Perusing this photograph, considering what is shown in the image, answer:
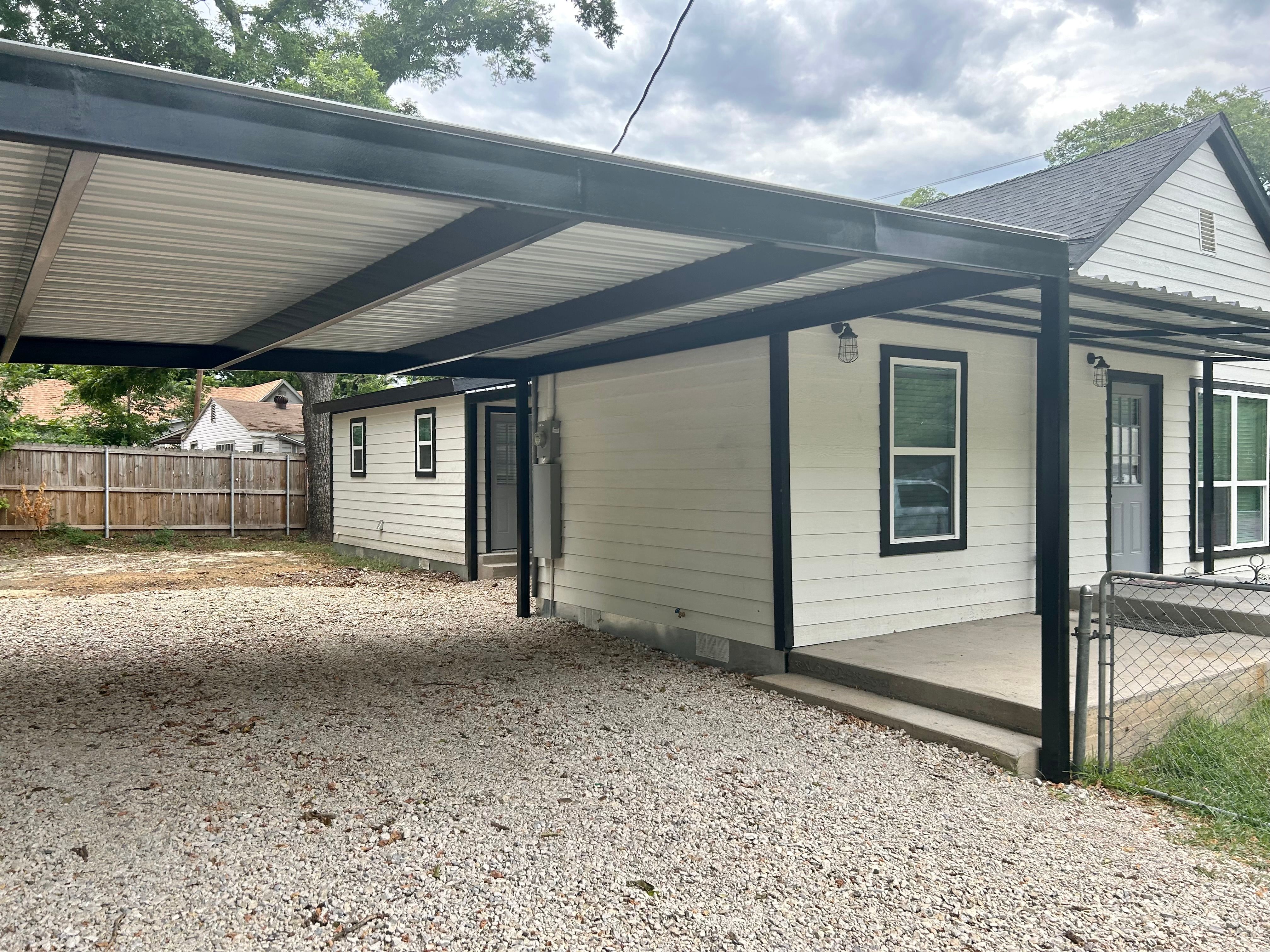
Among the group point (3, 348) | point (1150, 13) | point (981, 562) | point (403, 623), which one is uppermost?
point (1150, 13)

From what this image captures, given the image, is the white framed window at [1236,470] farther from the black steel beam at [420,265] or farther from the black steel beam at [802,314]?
the black steel beam at [420,265]

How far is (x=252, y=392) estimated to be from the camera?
33500 millimetres

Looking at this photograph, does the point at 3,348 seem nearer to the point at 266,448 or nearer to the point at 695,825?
the point at 695,825

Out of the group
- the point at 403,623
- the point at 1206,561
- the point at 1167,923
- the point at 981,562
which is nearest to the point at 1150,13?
the point at 1206,561

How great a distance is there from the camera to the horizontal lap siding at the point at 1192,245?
6.83 m

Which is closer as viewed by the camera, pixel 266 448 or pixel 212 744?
pixel 212 744

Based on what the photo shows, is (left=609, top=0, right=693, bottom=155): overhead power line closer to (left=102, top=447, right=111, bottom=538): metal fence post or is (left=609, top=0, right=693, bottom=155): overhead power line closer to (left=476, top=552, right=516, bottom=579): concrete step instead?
(left=476, top=552, right=516, bottom=579): concrete step

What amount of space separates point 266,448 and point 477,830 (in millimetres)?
23183

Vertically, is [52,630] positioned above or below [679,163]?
below

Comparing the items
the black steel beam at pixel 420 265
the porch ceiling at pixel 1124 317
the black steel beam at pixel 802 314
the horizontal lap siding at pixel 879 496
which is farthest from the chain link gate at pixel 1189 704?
the black steel beam at pixel 420 265

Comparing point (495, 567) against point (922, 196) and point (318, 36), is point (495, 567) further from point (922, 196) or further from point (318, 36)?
point (922, 196)

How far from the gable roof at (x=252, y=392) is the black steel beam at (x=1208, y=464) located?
83.5 feet

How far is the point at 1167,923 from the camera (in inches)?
103

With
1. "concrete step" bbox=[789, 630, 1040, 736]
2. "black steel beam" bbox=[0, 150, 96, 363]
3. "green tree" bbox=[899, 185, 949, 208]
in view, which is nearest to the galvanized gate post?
"black steel beam" bbox=[0, 150, 96, 363]
